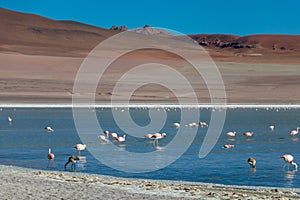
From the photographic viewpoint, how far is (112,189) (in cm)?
1077

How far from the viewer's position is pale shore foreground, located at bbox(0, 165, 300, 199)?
9.95 m

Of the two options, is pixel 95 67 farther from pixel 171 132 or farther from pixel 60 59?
pixel 171 132

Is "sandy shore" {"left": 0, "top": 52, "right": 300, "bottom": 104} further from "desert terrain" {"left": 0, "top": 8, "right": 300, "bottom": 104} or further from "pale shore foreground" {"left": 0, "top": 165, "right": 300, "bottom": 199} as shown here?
"pale shore foreground" {"left": 0, "top": 165, "right": 300, "bottom": 199}

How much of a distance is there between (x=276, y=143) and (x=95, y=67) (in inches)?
2452

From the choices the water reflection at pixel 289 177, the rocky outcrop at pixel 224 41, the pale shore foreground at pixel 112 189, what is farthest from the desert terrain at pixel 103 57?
the pale shore foreground at pixel 112 189

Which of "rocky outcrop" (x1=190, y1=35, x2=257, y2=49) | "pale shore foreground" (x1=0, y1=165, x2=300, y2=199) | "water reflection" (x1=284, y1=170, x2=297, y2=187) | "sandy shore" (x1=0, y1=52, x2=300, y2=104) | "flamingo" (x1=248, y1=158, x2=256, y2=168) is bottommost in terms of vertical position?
"pale shore foreground" (x1=0, y1=165, x2=300, y2=199)

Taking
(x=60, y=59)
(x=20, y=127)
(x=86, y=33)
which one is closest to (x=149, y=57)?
(x=60, y=59)

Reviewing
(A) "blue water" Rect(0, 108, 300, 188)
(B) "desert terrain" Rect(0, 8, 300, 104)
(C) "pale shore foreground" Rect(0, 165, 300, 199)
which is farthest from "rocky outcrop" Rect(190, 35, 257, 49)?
(C) "pale shore foreground" Rect(0, 165, 300, 199)

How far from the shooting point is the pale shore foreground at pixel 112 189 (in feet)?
32.7

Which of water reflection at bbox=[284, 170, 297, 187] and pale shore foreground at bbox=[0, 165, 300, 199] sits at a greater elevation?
water reflection at bbox=[284, 170, 297, 187]

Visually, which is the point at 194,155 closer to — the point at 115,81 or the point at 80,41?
the point at 115,81

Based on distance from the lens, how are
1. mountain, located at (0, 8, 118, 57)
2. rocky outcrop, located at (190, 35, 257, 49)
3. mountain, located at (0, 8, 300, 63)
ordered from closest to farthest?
mountain, located at (0, 8, 118, 57), mountain, located at (0, 8, 300, 63), rocky outcrop, located at (190, 35, 257, 49)

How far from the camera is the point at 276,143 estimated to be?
21.4 metres

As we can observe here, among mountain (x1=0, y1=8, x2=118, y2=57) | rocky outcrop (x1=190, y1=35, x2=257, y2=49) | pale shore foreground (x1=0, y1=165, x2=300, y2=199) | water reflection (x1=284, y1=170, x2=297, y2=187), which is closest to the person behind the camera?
pale shore foreground (x1=0, y1=165, x2=300, y2=199)
